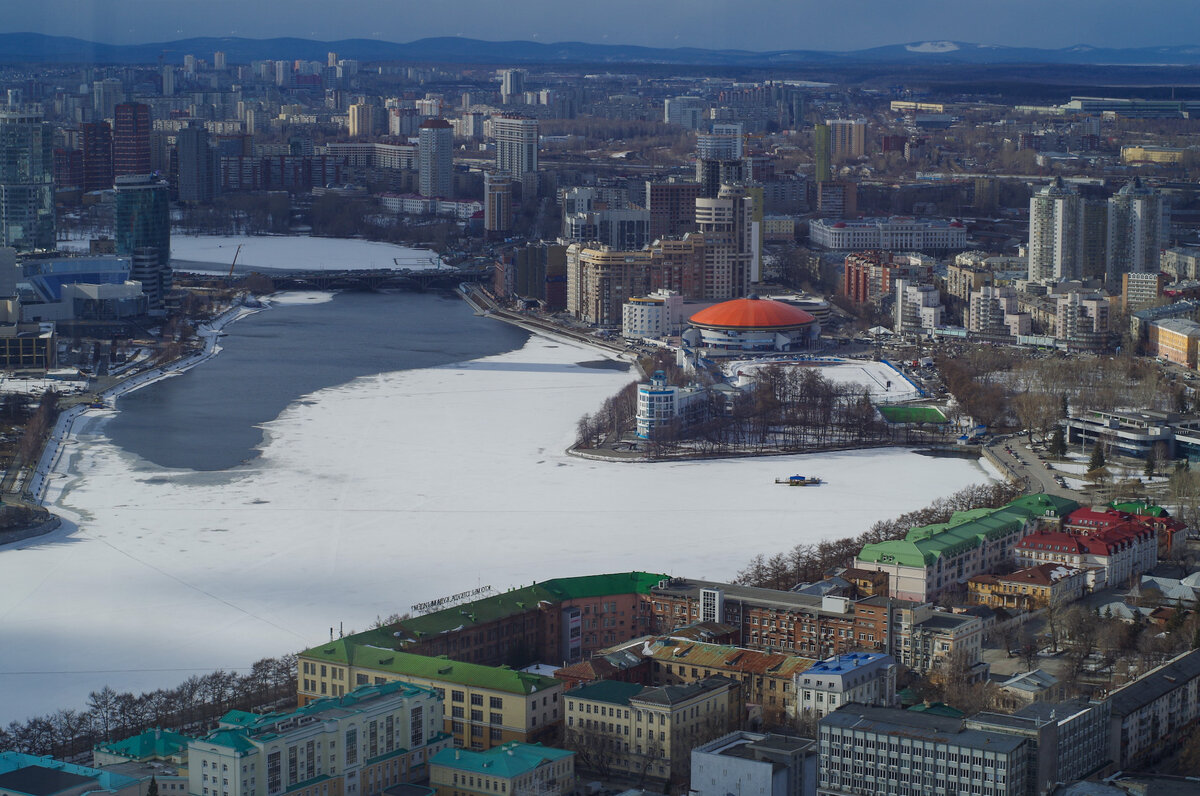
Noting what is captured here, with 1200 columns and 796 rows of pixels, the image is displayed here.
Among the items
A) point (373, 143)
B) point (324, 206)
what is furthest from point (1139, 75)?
point (324, 206)

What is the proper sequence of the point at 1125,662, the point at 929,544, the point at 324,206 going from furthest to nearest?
the point at 324,206
the point at 929,544
the point at 1125,662

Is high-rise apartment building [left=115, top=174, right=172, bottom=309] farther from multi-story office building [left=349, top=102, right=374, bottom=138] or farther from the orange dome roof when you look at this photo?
multi-story office building [left=349, top=102, right=374, bottom=138]

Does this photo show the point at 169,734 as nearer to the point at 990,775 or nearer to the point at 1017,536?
the point at 990,775

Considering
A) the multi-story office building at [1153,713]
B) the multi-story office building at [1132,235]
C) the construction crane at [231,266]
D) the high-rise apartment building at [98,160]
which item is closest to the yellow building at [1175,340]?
the multi-story office building at [1132,235]

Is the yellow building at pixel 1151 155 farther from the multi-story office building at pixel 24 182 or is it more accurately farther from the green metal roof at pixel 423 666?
the green metal roof at pixel 423 666

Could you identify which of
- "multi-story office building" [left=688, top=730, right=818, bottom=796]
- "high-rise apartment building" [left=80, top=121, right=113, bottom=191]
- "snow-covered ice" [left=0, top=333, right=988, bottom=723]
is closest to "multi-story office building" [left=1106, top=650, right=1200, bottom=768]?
"multi-story office building" [left=688, top=730, right=818, bottom=796]

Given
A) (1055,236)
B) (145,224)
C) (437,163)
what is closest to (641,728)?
(1055,236)
